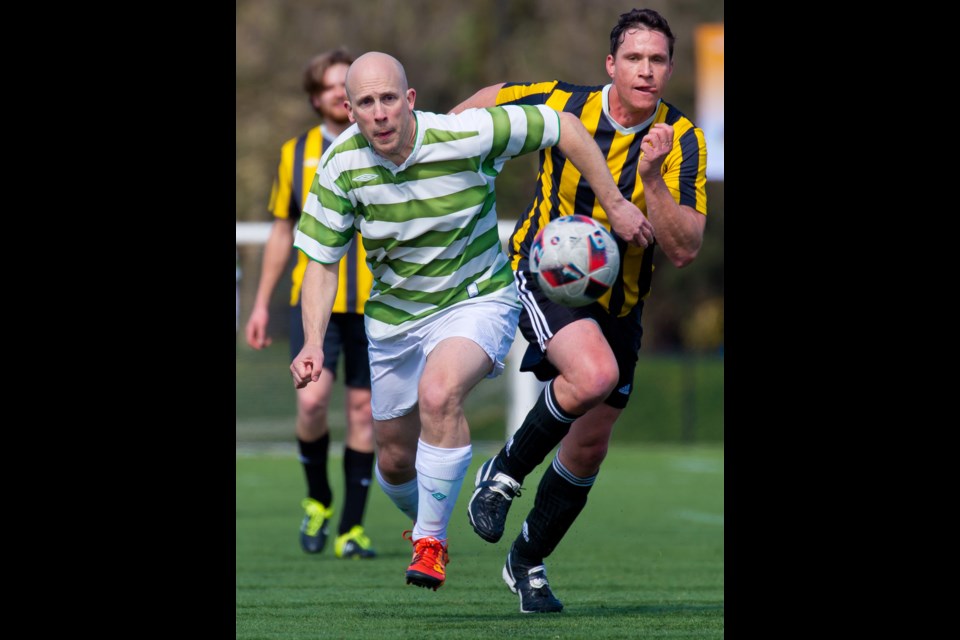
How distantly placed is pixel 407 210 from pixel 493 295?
0.60 metres

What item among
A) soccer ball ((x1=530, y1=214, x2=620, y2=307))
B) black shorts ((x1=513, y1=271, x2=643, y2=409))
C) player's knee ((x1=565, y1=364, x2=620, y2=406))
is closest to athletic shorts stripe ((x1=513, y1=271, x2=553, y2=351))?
black shorts ((x1=513, y1=271, x2=643, y2=409))

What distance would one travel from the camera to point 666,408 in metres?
22.0

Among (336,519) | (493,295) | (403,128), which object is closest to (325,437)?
(336,519)

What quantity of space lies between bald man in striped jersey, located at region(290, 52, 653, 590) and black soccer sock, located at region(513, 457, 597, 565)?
71 cm

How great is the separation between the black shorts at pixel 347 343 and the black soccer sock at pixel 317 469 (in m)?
0.45

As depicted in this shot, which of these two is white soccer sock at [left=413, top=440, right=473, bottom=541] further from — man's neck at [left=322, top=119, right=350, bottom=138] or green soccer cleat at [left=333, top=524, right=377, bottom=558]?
man's neck at [left=322, top=119, right=350, bottom=138]

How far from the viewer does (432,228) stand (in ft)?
19.5

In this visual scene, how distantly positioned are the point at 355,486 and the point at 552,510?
2399 millimetres

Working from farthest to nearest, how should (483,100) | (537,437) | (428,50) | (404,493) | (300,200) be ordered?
(428,50) → (300,200) → (404,493) → (483,100) → (537,437)

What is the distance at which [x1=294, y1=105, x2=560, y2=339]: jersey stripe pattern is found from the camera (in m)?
5.83

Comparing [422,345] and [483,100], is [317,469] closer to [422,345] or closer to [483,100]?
[422,345]

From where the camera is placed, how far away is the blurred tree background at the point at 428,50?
27.4 meters

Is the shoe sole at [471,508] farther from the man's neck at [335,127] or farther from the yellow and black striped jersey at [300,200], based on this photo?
the man's neck at [335,127]

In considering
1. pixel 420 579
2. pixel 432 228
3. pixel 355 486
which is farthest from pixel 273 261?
pixel 420 579
